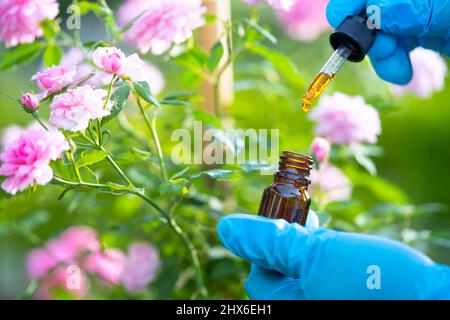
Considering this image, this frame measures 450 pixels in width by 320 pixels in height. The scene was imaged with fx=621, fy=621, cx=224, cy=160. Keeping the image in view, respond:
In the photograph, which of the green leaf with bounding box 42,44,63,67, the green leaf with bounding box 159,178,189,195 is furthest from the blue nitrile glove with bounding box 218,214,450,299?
the green leaf with bounding box 42,44,63,67

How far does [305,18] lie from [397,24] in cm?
69

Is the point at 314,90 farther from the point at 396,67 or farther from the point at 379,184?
the point at 379,184

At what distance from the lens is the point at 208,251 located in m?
1.17

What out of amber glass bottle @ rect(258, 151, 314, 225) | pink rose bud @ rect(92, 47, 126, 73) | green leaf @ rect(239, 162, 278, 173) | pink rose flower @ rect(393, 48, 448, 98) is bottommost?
amber glass bottle @ rect(258, 151, 314, 225)

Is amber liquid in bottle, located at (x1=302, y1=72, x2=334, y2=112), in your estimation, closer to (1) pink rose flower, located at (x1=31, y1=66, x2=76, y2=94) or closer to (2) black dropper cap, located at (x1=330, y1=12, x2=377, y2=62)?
(2) black dropper cap, located at (x1=330, y1=12, x2=377, y2=62)

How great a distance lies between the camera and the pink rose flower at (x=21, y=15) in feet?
3.23

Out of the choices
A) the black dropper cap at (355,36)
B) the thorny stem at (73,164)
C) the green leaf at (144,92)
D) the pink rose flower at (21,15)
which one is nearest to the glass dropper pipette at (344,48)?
the black dropper cap at (355,36)

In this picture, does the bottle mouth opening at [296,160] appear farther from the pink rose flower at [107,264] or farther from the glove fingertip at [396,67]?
the pink rose flower at [107,264]

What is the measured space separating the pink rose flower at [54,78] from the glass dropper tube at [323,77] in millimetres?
317

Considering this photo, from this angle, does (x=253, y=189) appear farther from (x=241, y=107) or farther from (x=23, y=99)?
(x=23, y=99)

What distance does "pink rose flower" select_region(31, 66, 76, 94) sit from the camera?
0.82 m

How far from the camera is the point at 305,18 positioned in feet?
5.33

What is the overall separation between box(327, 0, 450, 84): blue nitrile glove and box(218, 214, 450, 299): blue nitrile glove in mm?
376
